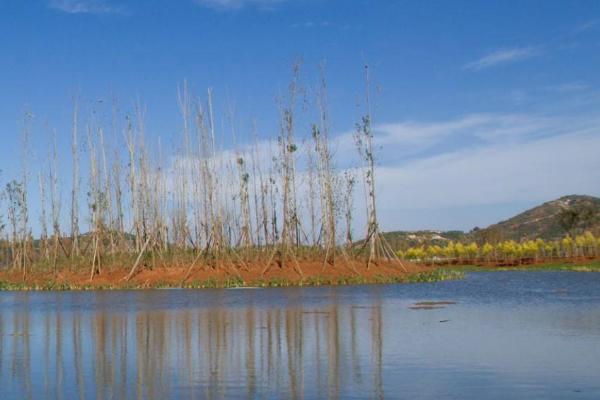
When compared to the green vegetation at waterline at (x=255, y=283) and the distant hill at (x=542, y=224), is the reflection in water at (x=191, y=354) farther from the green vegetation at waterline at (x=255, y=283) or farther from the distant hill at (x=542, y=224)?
the distant hill at (x=542, y=224)

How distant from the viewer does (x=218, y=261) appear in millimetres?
45750

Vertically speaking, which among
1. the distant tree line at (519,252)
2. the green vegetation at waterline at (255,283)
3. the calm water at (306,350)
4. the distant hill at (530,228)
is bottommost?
the calm water at (306,350)

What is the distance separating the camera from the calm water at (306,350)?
38.5ft

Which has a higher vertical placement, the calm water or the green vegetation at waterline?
the green vegetation at waterline

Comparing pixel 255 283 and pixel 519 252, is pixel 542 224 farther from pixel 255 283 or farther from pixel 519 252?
pixel 255 283

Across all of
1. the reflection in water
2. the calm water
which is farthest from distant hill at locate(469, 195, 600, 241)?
the reflection in water

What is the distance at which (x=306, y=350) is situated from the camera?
15781 millimetres

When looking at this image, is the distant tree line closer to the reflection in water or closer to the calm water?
the calm water

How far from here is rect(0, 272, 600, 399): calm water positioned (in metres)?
11.7

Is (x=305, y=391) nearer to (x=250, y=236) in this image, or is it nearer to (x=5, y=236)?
(x=250, y=236)

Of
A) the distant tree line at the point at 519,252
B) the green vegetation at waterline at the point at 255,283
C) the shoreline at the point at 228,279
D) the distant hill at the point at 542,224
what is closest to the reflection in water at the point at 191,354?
the green vegetation at waterline at the point at 255,283

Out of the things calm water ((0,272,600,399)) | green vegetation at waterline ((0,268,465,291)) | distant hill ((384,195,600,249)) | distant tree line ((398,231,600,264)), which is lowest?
calm water ((0,272,600,399))

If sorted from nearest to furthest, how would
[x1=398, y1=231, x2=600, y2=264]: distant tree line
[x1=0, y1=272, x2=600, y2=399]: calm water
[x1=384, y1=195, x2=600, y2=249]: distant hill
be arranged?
[x1=0, y1=272, x2=600, y2=399]: calm water → [x1=398, y1=231, x2=600, y2=264]: distant tree line → [x1=384, y1=195, x2=600, y2=249]: distant hill

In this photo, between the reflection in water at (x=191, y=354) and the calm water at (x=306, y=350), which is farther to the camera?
the reflection in water at (x=191, y=354)
